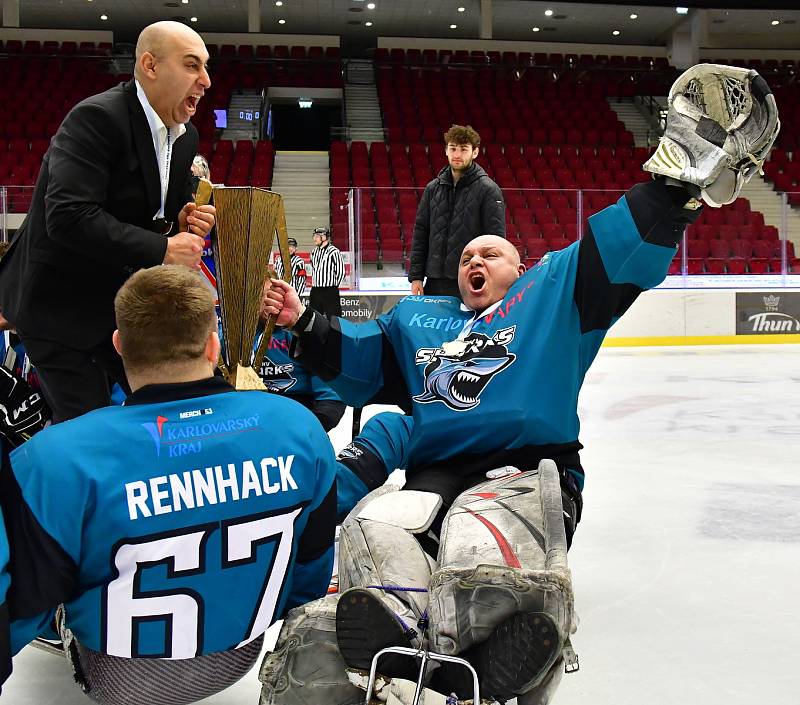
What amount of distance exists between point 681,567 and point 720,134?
1.03 meters

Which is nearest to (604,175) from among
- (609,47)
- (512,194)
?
(512,194)

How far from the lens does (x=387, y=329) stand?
2.02 metres

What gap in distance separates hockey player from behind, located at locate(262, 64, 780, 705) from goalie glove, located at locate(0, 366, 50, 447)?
→ 2.24ft

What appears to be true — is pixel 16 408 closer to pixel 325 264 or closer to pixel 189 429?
pixel 189 429

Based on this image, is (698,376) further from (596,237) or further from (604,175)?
(604,175)

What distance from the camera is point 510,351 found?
1.74 metres

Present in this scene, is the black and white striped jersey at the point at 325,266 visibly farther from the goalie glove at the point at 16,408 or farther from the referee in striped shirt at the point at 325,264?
the goalie glove at the point at 16,408

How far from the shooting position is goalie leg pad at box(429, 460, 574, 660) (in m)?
1.12

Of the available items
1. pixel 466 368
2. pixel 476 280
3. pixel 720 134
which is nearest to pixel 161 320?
pixel 466 368

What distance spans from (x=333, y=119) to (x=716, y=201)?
1622 centimetres

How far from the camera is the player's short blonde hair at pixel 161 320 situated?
115 cm

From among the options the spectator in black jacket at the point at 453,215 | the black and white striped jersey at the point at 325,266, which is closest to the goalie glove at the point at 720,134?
the spectator in black jacket at the point at 453,215

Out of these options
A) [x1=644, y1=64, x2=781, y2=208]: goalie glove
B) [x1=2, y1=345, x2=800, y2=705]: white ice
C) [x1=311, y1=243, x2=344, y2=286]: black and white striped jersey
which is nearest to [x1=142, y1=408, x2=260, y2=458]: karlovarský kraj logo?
[x1=2, y1=345, x2=800, y2=705]: white ice

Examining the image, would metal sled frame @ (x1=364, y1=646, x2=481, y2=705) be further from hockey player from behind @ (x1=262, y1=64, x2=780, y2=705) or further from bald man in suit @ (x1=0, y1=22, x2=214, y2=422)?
bald man in suit @ (x1=0, y1=22, x2=214, y2=422)
